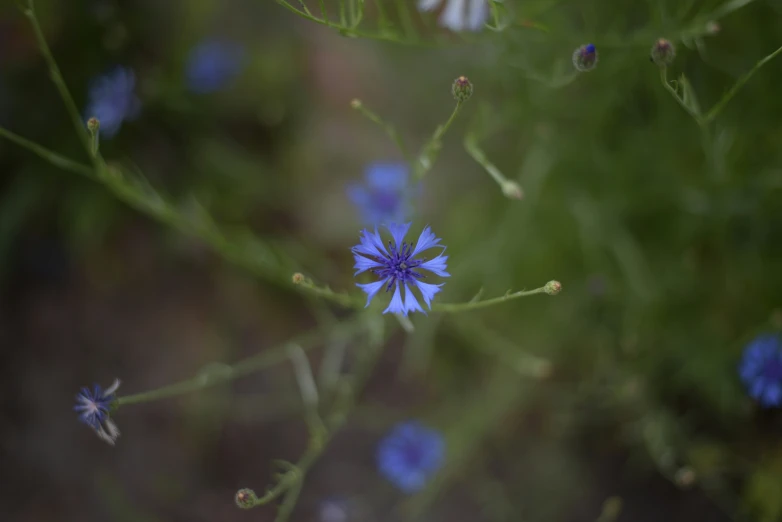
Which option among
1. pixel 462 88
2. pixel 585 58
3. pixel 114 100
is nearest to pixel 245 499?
pixel 462 88

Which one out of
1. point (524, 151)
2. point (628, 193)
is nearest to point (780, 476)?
point (628, 193)

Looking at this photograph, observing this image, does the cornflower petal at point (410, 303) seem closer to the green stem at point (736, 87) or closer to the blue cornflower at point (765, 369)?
the green stem at point (736, 87)

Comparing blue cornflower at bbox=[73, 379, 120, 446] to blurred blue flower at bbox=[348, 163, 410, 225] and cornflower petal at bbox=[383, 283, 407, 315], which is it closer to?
cornflower petal at bbox=[383, 283, 407, 315]

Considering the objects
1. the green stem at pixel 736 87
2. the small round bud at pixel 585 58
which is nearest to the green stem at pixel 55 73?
the small round bud at pixel 585 58

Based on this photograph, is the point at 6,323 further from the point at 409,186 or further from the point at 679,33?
the point at 679,33

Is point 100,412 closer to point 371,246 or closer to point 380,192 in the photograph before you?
point 371,246
